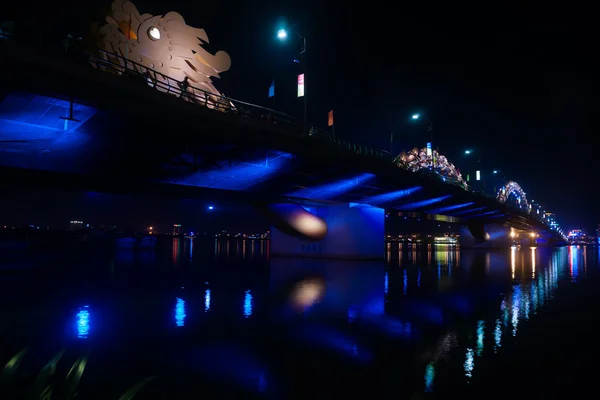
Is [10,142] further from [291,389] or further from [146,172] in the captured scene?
[291,389]

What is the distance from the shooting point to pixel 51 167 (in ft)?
84.5

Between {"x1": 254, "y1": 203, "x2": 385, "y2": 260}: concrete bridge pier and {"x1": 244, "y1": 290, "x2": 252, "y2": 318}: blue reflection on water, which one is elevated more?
{"x1": 254, "y1": 203, "x2": 385, "y2": 260}: concrete bridge pier

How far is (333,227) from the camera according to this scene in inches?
1710

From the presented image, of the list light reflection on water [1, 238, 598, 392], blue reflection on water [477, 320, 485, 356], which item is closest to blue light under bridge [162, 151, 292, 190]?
light reflection on water [1, 238, 598, 392]

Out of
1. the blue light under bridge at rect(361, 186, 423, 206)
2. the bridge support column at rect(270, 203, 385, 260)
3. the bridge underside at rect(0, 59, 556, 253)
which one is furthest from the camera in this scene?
the bridge support column at rect(270, 203, 385, 260)

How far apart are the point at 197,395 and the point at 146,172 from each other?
2286 centimetres

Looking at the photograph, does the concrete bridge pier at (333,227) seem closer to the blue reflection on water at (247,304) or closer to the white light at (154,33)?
the white light at (154,33)

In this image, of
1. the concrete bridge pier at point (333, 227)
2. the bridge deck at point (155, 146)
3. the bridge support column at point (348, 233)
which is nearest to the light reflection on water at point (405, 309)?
the bridge deck at point (155, 146)

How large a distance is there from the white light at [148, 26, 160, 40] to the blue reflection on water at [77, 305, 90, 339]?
2840cm

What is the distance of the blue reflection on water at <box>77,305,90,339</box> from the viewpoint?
405 inches

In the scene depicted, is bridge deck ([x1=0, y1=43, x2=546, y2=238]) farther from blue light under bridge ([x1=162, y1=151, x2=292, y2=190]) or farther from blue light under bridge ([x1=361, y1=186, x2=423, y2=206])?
blue light under bridge ([x1=361, y1=186, x2=423, y2=206])

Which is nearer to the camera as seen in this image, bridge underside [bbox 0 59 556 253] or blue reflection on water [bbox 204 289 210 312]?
blue reflection on water [bbox 204 289 210 312]

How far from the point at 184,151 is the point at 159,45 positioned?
19.2m

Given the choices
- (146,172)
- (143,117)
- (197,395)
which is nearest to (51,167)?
(146,172)
